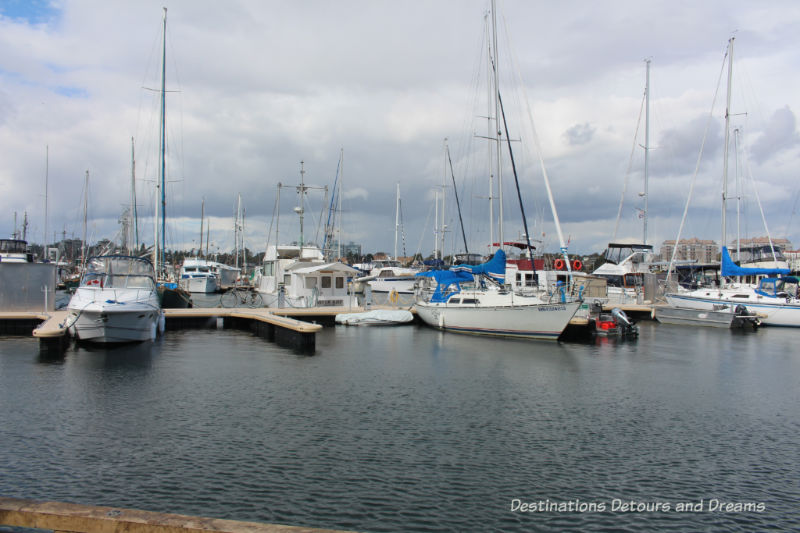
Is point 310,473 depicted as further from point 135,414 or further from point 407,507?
point 135,414

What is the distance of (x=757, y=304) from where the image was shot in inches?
1549

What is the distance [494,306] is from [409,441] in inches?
764

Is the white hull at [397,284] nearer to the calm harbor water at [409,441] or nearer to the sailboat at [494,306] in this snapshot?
the sailboat at [494,306]

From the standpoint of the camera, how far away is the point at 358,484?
9.85 m

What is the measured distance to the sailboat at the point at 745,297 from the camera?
1519 inches

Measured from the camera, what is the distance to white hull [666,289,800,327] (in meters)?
38.3

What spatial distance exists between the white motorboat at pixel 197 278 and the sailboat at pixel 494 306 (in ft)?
154

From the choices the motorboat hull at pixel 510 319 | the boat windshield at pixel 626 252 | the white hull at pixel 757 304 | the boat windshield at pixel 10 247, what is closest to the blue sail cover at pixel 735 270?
the white hull at pixel 757 304

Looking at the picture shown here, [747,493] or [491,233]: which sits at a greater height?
[491,233]

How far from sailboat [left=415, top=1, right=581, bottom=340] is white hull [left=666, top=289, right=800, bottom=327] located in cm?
1551

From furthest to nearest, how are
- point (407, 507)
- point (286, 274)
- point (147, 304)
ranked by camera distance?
point (286, 274) < point (147, 304) < point (407, 507)

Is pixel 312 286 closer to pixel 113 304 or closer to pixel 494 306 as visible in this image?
pixel 494 306

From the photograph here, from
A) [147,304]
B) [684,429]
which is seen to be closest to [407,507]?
[684,429]

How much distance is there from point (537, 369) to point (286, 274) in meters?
22.9
